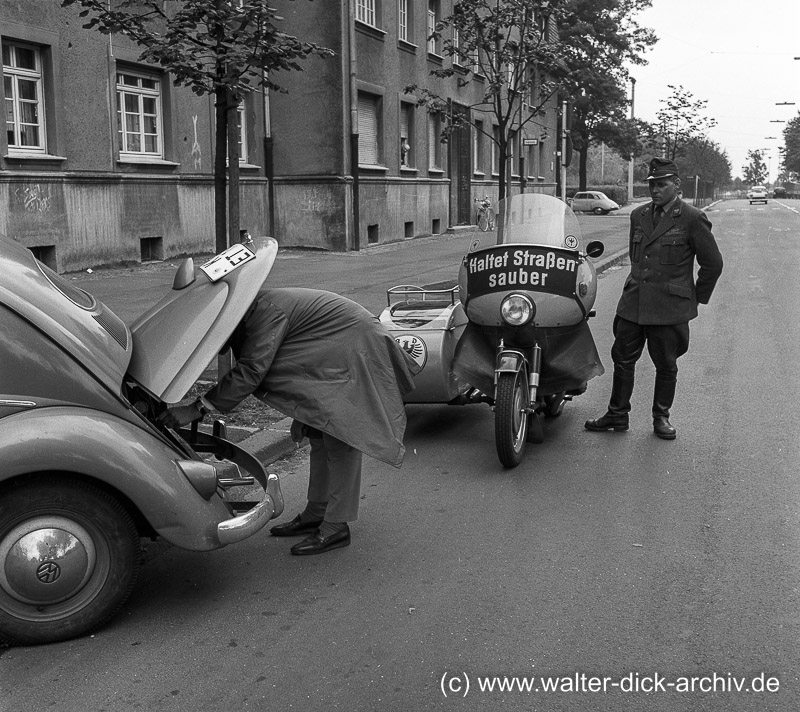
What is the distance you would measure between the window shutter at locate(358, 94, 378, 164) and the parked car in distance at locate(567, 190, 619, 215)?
89.6ft

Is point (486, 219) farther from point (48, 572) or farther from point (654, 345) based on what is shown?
point (48, 572)

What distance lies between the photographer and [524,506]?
5500 millimetres

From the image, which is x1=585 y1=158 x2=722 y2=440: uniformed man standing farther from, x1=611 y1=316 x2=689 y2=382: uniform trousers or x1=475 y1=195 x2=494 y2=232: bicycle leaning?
x1=475 y1=195 x2=494 y2=232: bicycle leaning

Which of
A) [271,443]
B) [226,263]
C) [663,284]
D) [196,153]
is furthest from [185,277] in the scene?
[196,153]

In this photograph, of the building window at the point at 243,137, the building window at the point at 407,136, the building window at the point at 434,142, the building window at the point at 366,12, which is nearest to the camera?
the building window at the point at 243,137

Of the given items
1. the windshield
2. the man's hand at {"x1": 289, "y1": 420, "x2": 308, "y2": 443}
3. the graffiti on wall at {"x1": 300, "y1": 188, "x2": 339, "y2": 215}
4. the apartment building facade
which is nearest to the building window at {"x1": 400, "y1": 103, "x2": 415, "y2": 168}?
the apartment building facade

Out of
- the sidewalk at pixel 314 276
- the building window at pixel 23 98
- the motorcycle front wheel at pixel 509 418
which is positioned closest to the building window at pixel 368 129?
the sidewalk at pixel 314 276

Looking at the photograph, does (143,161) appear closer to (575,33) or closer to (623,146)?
(575,33)

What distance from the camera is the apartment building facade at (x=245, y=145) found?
15.8 m

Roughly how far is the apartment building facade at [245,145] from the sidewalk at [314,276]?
0.66 meters

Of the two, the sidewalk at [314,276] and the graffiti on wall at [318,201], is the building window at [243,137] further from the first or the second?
the sidewalk at [314,276]

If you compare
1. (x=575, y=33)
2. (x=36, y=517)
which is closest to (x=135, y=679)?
(x=36, y=517)

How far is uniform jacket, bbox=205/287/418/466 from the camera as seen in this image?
4500 mm

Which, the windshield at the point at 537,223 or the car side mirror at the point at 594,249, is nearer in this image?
the windshield at the point at 537,223
